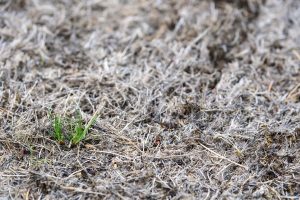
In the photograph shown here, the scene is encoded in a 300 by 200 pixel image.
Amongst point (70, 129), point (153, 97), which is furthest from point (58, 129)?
point (153, 97)

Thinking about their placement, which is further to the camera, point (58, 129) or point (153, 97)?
point (153, 97)

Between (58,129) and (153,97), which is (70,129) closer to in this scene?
(58,129)

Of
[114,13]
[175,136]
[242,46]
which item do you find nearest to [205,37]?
[242,46]

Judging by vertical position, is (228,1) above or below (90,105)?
above

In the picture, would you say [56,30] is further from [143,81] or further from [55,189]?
[55,189]

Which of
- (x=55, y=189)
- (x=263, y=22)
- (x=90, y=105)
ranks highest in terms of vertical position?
(x=263, y=22)

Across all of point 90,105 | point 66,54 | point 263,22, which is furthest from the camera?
point 263,22

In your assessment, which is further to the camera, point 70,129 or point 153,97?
point 153,97

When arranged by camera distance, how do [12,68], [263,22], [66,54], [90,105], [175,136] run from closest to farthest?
1. [175,136]
2. [90,105]
3. [12,68]
4. [66,54]
5. [263,22]
